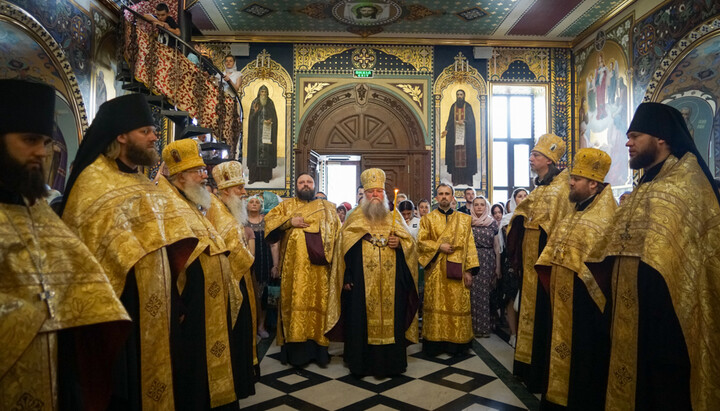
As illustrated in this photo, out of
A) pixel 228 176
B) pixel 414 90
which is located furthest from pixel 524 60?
pixel 228 176

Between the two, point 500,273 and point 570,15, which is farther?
point 570,15

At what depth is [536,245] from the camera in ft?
13.0

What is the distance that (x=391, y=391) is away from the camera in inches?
152

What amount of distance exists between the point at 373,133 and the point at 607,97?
5.08 meters

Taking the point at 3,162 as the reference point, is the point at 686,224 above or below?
below

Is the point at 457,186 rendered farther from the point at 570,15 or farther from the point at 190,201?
the point at 190,201

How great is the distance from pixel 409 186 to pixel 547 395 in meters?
7.84

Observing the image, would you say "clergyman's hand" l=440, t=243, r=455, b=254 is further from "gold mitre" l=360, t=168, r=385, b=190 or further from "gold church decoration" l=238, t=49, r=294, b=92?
"gold church decoration" l=238, t=49, r=294, b=92

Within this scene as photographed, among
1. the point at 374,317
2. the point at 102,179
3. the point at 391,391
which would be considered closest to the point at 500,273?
the point at 374,317

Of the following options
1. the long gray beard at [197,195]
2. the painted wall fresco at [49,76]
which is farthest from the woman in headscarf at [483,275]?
the painted wall fresco at [49,76]

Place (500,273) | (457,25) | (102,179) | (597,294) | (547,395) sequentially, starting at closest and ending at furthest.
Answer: (102,179), (597,294), (547,395), (500,273), (457,25)

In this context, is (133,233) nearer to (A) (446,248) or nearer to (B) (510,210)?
(A) (446,248)

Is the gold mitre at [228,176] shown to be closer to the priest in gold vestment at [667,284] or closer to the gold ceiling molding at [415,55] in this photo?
the priest in gold vestment at [667,284]

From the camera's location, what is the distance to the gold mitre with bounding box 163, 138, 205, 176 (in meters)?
3.12
